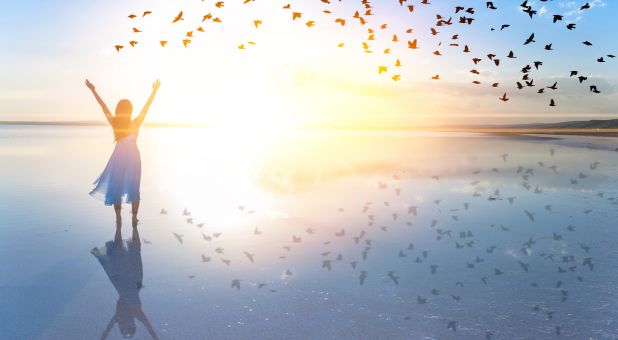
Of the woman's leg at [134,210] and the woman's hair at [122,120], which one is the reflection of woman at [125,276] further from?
the woman's hair at [122,120]

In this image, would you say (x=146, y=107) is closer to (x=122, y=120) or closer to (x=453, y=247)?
(x=122, y=120)

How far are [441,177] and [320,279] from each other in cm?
1088

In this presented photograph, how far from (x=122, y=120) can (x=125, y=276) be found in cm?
362

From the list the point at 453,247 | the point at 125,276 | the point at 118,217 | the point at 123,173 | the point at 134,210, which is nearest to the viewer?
the point at 125,276

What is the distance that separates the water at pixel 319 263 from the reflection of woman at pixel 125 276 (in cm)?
3

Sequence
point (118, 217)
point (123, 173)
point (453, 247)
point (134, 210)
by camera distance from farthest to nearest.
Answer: point (134, 210) → point (123, 173) → point (118, 217) → point (453, 247)

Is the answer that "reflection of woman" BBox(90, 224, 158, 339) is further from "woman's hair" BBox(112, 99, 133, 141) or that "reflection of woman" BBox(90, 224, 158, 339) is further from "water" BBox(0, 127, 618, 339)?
"woman's hair" BBox(112, 99, 133, 141)

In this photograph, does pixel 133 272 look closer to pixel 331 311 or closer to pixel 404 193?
pixel 331 311

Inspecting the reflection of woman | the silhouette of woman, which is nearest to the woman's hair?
the silhouette of woman

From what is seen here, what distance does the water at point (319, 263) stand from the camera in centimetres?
477

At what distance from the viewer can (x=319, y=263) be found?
22.1ft

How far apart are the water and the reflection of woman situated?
0.10ft

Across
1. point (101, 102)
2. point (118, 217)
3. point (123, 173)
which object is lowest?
point (118, 217)

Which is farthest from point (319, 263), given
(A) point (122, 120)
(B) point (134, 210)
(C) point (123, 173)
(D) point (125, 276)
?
(A) point (122, 120)
